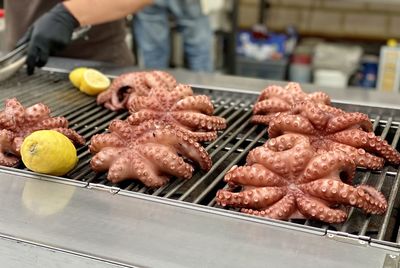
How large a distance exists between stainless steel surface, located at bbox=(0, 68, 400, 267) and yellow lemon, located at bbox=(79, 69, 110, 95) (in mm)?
27

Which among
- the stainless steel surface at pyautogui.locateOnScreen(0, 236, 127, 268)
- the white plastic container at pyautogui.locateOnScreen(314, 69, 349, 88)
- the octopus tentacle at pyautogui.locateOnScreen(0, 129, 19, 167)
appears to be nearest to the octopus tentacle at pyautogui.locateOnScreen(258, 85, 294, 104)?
the octopus tentacle at pyautogui.locateOnScreen(0, 129, 19, 167)

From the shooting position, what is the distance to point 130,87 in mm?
1870

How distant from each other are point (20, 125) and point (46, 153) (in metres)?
0.25

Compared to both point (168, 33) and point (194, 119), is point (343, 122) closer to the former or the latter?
point (194, 119)

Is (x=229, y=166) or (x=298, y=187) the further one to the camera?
(x=229, y=166)

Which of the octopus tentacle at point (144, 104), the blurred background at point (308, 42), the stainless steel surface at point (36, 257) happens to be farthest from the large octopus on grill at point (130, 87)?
the blurred background at point (308, 42)

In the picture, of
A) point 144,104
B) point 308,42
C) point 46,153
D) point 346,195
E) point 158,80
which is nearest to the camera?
point 346,195

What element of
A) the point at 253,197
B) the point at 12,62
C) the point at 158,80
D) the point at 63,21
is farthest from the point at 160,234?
the point at 63,21

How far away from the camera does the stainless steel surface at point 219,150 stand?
116cm

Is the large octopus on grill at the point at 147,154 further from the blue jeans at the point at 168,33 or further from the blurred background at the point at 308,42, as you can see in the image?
the blurred background at the point at 308,42

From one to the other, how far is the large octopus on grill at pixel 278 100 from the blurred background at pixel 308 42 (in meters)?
2.73

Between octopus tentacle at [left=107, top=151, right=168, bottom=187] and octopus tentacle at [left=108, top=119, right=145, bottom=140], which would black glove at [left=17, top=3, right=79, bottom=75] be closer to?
octopus tentacle at [left=108, top=119, right=145, bottom=140]

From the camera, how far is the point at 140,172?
1322mm

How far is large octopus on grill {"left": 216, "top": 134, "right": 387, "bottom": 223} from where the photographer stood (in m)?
1.17
